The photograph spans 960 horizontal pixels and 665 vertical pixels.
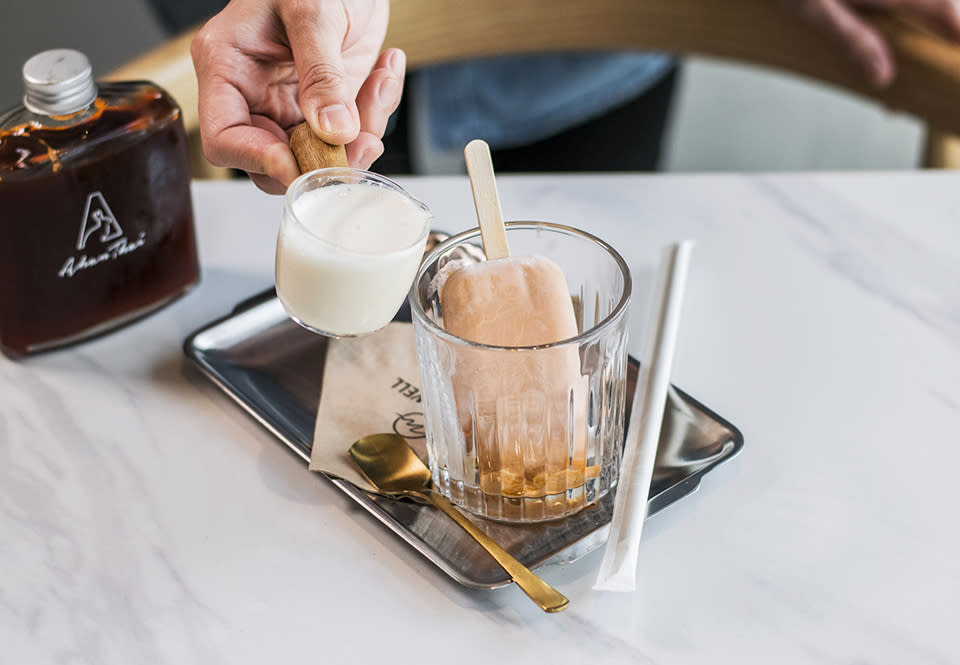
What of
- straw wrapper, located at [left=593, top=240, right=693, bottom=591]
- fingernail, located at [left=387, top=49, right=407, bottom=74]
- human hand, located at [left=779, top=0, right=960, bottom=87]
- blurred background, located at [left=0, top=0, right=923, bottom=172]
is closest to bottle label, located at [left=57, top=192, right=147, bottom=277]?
fingernail, located at [left=387, top=49, right=407, bottom=74]

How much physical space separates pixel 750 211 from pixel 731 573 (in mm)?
395

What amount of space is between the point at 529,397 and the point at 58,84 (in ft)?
1.17

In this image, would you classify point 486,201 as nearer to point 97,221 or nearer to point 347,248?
point 347,248

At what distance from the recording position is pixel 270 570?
525 mm

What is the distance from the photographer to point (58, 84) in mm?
614

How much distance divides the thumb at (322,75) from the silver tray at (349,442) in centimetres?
17

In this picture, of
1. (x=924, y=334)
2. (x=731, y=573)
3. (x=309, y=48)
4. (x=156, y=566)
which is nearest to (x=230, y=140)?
(x=309, y=48)

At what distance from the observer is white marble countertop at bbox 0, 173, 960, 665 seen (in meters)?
0.49

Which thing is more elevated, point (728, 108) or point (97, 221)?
point (97, 221)

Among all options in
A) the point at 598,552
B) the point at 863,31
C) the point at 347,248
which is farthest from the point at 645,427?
the point at 863,31

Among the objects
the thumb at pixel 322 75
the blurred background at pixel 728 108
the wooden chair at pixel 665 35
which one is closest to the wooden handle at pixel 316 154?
the thumb at pixel 322 75

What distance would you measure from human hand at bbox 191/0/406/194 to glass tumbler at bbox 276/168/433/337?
43 millimetres

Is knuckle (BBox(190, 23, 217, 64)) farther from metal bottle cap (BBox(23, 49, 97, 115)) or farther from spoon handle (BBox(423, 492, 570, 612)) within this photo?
spoon handle (BBox(423, 492, 570, 612))

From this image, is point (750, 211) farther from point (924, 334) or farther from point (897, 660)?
point (897, 660)
